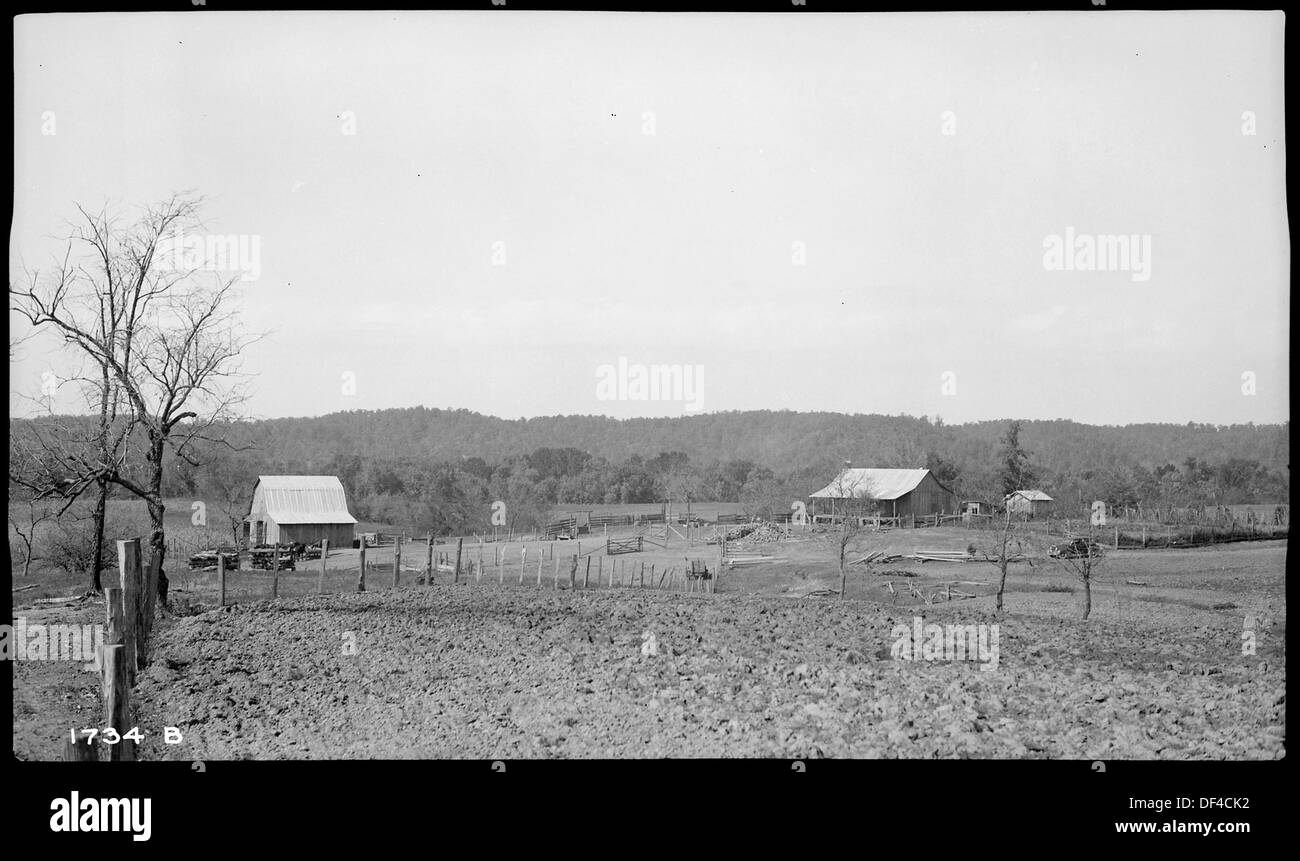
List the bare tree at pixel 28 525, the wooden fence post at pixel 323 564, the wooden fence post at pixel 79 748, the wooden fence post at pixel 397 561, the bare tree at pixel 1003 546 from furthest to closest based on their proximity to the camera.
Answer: the wooden fence post at pixel 397 561 < the wooden fence post at pixel 323 564 < the bare tree at pixel 1003 546 < the bare tree at pixel 28 525 < the wooden fence post at pixel 79 748

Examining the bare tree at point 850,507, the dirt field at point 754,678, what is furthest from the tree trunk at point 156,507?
the bare tree at point 850,507

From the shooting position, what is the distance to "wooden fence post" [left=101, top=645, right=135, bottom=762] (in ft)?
14.4

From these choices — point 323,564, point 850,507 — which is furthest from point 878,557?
point 323,564

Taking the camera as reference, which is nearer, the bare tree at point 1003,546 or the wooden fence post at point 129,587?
the wooden fence post at point 129,587

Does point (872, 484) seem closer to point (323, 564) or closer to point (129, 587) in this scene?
point (323, 564)

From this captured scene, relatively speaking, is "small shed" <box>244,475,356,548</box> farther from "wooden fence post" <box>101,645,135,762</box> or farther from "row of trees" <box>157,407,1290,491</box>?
"wooden fence post" <box>101,645,135,762</box>

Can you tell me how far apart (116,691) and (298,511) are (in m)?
1.97

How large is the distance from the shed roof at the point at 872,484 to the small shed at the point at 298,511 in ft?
12.1

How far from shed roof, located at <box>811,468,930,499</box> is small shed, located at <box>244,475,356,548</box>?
368cm

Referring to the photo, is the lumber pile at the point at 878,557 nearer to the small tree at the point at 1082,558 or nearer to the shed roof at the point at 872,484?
the shed roof at the point at 872,484

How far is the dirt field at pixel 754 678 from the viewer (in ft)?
15.7

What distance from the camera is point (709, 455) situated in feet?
18.6
